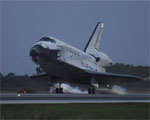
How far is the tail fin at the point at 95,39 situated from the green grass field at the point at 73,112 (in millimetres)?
25536

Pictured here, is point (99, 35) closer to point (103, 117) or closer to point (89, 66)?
point (89, 66)

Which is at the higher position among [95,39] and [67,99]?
[95,39]

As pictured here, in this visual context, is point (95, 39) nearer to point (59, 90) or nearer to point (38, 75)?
point (38, 75)

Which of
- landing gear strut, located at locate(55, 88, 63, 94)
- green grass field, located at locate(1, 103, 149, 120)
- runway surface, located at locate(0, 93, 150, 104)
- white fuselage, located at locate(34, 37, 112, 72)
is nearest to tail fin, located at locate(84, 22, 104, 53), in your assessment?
white fuselage, located at locate(34, 37, 112, 72)

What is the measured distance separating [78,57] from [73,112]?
22.8 metres

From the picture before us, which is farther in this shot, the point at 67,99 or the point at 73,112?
the point at 67,99

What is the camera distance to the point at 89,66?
4131cm

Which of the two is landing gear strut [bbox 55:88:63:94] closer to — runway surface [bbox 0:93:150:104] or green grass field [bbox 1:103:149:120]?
runway surface [bbox 0:93:150:104]

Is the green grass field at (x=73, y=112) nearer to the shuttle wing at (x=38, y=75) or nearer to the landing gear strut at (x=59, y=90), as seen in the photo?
the landing gear strut at (x=59, y=90)

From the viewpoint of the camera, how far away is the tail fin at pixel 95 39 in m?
45.9

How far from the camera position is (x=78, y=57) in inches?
1569

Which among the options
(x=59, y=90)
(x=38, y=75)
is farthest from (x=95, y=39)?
(x=59, y=90)

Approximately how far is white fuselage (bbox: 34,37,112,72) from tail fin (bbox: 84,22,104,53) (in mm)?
1241

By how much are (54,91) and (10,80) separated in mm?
7974
